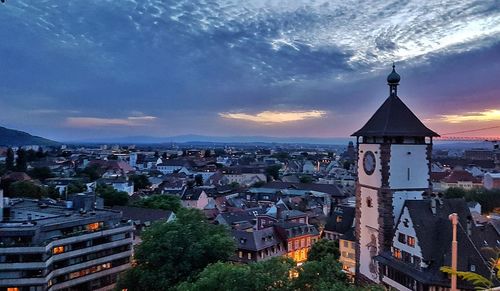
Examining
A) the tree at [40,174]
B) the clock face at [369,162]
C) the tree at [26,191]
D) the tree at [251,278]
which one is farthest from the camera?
the tree at [40,174]

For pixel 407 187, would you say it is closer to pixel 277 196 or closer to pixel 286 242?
pixel 286 242

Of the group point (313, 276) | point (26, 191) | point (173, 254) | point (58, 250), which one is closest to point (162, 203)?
point (58, 250)

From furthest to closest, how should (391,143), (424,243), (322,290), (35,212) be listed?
(35,212), (391,143), (424,243), (322,290)

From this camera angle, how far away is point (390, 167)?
32.1m

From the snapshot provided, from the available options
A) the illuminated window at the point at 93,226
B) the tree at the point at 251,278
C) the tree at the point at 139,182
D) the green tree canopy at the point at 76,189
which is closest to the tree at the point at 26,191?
the green tree canopy at the point at 76,189

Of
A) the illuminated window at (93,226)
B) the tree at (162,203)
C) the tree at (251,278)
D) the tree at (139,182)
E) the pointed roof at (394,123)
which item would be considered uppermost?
the pointed roof at (394,123)

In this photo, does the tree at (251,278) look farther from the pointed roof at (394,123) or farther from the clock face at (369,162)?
the pointed roof at (394,123)

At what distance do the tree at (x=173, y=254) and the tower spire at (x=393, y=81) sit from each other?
59.4 ft

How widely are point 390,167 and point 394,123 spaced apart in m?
3.35

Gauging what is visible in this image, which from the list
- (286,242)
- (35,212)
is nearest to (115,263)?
(35,212)

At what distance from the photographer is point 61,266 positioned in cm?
4272

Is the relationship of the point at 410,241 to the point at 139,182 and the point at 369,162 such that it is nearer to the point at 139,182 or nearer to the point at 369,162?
the point at 369,162

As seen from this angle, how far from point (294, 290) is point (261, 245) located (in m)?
27.7

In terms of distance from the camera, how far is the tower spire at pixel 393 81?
3439 centimetres
